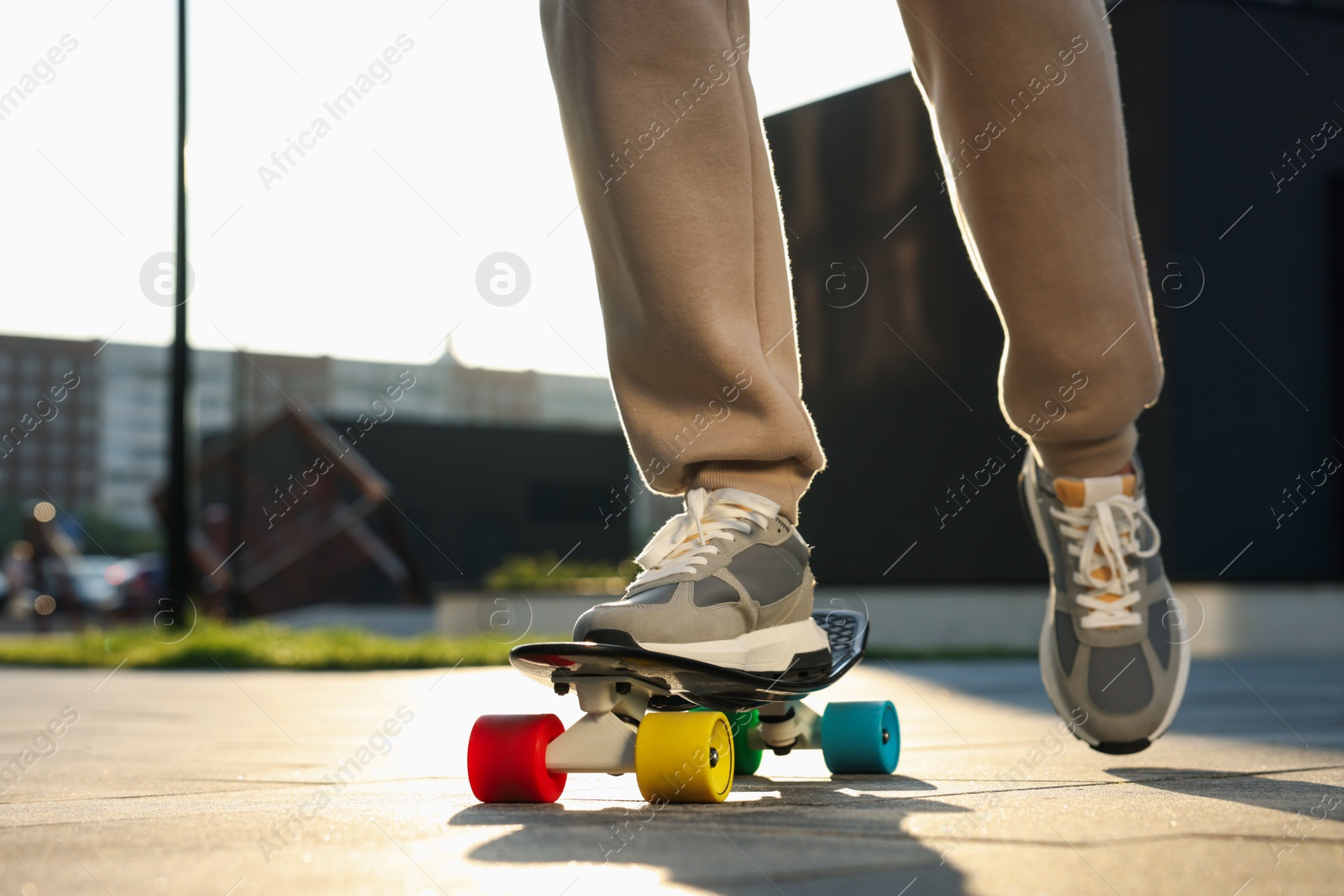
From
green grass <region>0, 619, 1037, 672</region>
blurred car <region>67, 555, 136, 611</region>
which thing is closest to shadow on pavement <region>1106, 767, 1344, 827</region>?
green grass <region>0, 619, 1037, 672</region>

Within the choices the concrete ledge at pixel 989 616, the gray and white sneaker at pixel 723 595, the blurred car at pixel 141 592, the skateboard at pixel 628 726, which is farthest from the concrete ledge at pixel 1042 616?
the blurred car at pixel 141 592

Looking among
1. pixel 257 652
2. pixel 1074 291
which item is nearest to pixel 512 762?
pixel 1074 291

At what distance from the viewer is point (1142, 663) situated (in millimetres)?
1729

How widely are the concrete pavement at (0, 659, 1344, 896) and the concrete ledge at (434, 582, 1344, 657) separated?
4.89m

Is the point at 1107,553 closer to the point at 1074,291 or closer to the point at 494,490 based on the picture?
the point at 1074,291

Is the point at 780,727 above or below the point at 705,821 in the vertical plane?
below

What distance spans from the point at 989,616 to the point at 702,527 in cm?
784

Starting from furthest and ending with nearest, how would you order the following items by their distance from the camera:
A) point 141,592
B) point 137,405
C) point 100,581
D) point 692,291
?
point 137,405 < point 100,581 < point 141,592 < point 692,291

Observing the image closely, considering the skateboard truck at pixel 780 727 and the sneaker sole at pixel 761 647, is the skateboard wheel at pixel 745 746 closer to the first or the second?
the skateboard truck at pixel 780 727

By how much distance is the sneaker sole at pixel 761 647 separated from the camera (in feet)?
4.53

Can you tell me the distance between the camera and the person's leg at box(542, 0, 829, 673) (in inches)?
59.4

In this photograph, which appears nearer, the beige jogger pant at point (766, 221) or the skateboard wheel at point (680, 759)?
the skateboard wheel at point (680, 759)

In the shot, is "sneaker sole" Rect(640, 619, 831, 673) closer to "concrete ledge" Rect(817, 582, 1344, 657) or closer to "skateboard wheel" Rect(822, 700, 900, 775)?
"skateboard wheel" Rect(822, 700, 900, 775)

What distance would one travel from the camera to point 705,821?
3.70 feet
